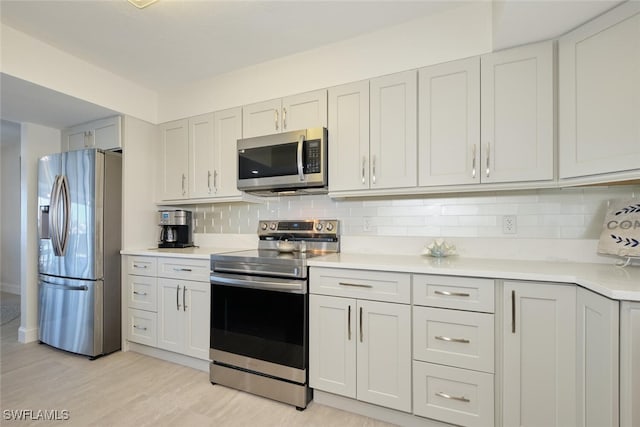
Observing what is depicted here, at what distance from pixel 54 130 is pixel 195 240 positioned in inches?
76.4

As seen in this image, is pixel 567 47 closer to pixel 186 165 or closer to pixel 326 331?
pixel 326 331

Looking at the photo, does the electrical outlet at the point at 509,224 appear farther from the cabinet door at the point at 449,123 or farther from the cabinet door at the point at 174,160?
the cabinet door at the point at 174,160

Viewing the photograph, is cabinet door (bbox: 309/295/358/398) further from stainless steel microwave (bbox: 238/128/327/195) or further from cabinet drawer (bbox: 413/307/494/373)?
stainless steel microwave (bbox: 238/128/327/195)

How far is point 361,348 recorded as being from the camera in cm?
176

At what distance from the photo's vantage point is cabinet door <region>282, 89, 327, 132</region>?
221cm

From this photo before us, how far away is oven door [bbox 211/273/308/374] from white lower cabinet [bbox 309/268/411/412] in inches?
3.5

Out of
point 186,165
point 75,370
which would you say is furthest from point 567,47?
point 75,370

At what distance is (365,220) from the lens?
2.36m

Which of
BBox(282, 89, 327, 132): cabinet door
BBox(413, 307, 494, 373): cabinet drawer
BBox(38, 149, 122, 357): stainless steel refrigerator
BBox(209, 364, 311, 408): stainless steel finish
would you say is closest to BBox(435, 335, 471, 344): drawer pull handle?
BBox(413, 307, 494, 373): cabinet drawer

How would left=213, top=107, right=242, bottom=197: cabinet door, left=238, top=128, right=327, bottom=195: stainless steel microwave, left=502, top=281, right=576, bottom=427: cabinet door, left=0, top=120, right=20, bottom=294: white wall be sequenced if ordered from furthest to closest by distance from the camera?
left=0, top=120, right=20, bottom=294: white wall < left=213, top=107, right=242, bottom=197: cabinet door < left=238, top=128, right=327, bottom=195: stainless steel microwave < left=502, top=281, right=576, bottom=427: cabinet door

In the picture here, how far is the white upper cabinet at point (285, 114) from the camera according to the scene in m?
2.22

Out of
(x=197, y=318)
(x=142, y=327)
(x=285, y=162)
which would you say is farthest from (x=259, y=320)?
(x=142, y=327)

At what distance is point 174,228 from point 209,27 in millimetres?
1844

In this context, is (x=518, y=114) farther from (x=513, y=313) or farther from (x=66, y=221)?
(x=66, y=221)
